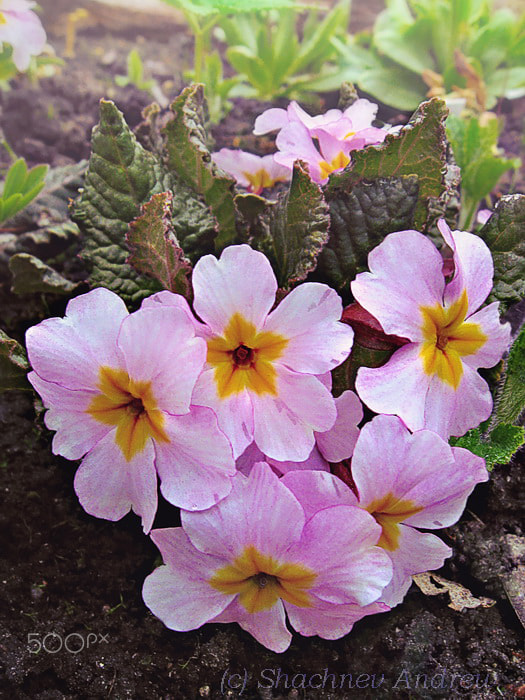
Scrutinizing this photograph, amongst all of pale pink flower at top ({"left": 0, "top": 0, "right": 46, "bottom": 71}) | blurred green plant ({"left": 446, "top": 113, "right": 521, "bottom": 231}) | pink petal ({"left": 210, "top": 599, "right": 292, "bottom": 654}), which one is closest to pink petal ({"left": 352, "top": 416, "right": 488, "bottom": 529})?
pink petal ({"left": 210, "top": 599, "right": 292, "bottom": 654})

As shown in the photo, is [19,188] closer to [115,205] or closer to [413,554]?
[115,205]

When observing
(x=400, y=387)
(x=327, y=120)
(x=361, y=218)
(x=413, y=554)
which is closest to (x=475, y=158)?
(x=327, y=120)

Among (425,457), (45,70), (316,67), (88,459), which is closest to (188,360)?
(88,459)

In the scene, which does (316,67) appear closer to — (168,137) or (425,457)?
(168,137)

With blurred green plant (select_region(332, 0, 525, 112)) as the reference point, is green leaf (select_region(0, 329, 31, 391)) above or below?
below

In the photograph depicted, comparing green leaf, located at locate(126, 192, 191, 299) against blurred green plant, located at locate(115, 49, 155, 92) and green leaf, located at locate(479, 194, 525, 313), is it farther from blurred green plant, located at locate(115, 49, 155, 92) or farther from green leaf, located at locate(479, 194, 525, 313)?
blurred green plant, located at locate(115, 49, 155, 92)

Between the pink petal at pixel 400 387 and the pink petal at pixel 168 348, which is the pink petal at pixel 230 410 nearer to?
the pink petal at pixel 168 348

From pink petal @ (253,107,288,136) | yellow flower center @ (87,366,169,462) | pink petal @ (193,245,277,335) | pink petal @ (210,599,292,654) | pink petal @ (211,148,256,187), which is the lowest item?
pink petal @ (210,599,292,654)

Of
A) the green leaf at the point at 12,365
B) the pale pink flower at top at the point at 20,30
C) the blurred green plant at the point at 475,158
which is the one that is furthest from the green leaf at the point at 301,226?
the pale pink flower at top at the point at 20,30
